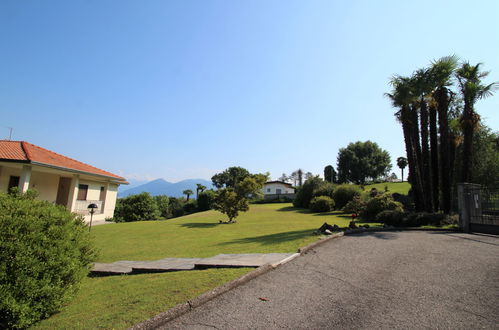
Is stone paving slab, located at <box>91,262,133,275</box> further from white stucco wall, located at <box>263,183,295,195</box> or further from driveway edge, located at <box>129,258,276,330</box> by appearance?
white stucco wall, located at <box>263,183,295,195</box>

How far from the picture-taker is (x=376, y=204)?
18.0m

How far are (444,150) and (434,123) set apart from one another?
222cm

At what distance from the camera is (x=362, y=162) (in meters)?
67.6

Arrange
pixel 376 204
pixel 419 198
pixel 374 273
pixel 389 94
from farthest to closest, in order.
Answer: pixel 389 94
pixel 376 204
pixel 419 198
pixel 374 273

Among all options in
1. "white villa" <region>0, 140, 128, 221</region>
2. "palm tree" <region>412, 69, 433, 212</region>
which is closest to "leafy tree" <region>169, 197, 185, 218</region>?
"white villa" <region>0, 140, 128, 221</region>

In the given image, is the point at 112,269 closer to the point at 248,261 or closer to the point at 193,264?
the point at 193,264

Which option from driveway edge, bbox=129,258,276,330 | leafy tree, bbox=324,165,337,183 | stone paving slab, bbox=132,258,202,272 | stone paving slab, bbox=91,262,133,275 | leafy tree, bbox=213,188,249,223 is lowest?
stone paving slab, bbox=91,262,133,275

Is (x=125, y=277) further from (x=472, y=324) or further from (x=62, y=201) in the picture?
(x=62, y=201)

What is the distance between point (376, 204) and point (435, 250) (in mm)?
10423

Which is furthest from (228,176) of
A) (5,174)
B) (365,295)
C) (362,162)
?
(365,295)

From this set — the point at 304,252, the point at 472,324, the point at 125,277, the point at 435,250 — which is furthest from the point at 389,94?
the point at 125,277

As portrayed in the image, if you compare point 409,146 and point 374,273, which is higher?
point 409,146

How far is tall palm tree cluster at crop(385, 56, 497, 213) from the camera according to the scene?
16.0 m

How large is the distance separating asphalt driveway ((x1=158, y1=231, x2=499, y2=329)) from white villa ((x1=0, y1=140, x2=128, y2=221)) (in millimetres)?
15021
